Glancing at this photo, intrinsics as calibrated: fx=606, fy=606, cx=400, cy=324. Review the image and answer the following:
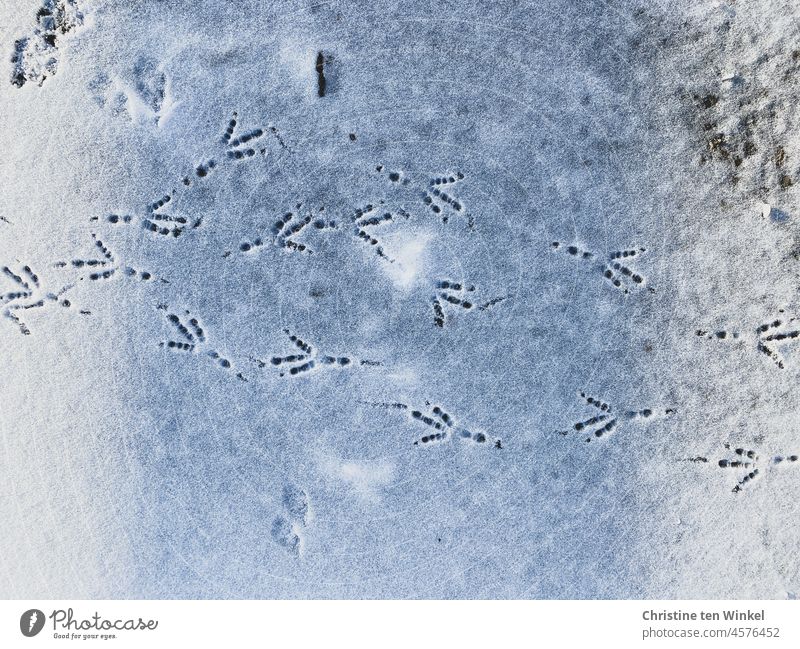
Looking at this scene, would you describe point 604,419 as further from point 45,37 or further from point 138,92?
point 45,37

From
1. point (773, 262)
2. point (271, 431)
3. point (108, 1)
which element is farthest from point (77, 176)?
point (773, 262)

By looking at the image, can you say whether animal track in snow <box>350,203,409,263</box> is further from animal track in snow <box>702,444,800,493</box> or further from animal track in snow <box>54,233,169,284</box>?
animal track in snow <box>702,444,800,493</box>

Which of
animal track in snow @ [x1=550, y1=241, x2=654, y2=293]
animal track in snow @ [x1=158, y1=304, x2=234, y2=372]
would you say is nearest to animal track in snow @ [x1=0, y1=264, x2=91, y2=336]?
animal track in snow @ [x1=158, y1=304, x2=234, y2=372]

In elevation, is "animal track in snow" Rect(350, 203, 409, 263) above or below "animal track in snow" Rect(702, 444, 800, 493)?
above

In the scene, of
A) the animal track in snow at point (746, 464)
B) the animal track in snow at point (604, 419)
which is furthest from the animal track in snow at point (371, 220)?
the animal track in snow at point (746, 464)

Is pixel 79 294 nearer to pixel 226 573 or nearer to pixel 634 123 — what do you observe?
pixel 226 573
